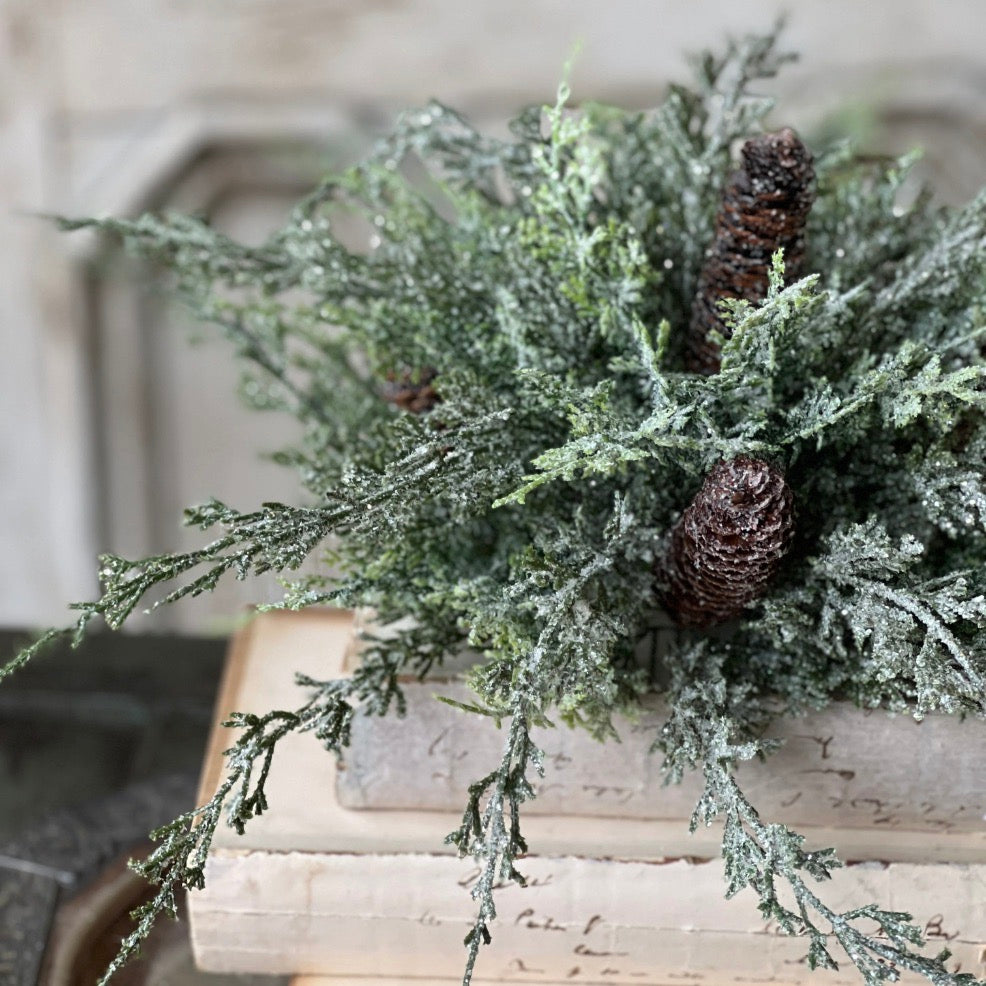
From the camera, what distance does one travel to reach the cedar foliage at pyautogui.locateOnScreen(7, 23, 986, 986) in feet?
1.34

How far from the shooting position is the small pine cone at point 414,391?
1.81ft

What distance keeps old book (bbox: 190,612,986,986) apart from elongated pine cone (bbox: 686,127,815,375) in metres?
0.23

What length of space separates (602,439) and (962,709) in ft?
0.59

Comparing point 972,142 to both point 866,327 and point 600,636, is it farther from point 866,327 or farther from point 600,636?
point 600,636

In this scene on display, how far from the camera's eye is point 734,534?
1.37 feet

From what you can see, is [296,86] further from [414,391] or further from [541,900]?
[541,900]

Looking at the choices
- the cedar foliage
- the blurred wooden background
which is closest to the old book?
the cedar foliage

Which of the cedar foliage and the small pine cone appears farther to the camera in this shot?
the small pine cone

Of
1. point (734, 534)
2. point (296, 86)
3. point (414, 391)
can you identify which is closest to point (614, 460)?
point (734, 534)

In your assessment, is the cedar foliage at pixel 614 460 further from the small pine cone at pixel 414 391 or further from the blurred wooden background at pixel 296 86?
the blurred wooden background at pixel 296 86

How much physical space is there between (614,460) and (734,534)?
0.05m

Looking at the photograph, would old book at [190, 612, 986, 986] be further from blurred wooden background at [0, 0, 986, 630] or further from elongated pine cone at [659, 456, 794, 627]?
blurred wooden background at [0, 0, 986, 630]

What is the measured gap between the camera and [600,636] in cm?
42

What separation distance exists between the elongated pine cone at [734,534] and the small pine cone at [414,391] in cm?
16
